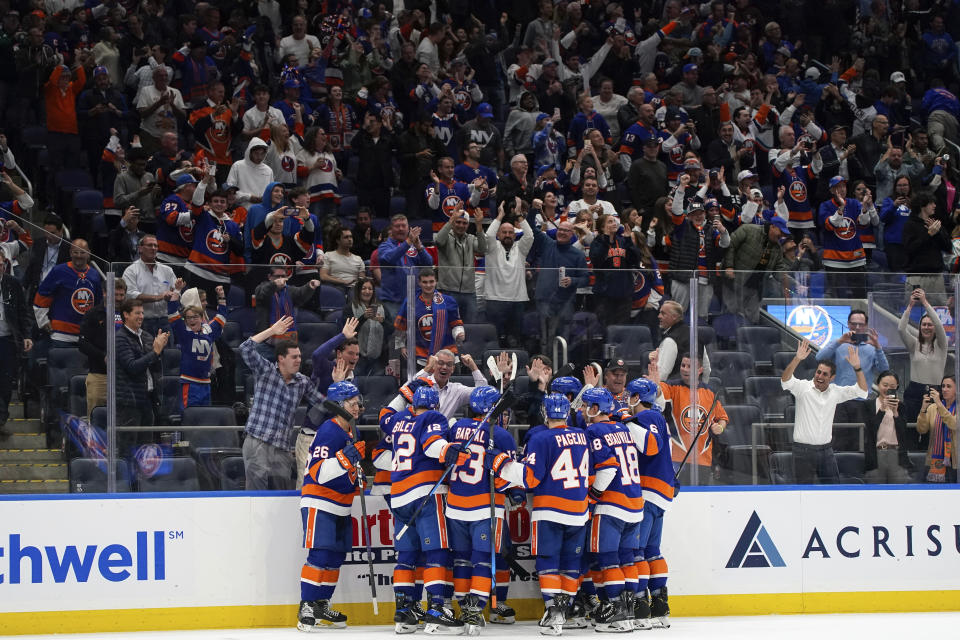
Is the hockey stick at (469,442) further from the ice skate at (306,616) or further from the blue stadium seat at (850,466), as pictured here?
the blue stadium seat at (850,466)

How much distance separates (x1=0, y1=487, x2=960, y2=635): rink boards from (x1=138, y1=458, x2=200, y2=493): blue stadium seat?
0.13 meters

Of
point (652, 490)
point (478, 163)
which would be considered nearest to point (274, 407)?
point (652, 490)

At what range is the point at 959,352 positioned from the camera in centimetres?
905

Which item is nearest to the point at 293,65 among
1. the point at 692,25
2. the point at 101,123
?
the point at 101,123

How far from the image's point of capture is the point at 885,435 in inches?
350

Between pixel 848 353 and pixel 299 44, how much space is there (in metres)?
6.58

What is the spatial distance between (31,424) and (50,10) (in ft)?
20.2

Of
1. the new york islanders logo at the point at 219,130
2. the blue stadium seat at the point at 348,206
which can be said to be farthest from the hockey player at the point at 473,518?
the new york islanders logo at the point at 219,130

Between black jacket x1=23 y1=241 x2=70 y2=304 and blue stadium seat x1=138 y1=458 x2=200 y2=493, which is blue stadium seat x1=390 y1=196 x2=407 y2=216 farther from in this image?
blue stadium seat x1=138 y1=458 x2=200 y2=493

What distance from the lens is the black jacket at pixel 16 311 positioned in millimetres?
7895

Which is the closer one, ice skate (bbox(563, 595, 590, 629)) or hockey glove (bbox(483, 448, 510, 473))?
hockey glove (bbox(483, 448, 510, 473))

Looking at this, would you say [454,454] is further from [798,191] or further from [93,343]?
[798,191]

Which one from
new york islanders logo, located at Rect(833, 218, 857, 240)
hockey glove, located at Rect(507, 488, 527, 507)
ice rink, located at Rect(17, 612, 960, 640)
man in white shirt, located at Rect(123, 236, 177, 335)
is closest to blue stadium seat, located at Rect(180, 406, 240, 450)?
man in white shirt, located at Rect(123, 236, 177, 335)

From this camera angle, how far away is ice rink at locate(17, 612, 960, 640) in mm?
7727
